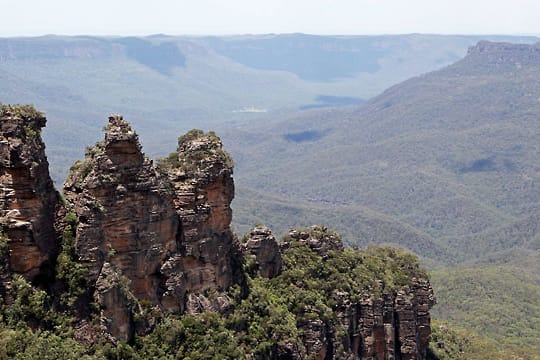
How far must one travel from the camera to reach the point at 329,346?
155ft

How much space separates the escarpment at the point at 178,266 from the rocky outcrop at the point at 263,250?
89mm

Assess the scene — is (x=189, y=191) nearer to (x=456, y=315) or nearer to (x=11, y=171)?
(x=11, y=171)

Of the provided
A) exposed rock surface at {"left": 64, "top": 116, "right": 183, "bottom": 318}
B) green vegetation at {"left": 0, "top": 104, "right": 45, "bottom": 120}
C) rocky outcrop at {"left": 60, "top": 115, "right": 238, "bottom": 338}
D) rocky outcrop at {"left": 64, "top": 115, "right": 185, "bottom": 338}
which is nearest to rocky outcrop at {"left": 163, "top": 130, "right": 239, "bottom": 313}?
rocky outcrop at {"left": 60, "top": 115, "right": 238, "bottom": 338}

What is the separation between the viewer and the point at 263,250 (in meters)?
48.6

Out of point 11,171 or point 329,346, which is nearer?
point 11,171

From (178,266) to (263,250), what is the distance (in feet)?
33.0

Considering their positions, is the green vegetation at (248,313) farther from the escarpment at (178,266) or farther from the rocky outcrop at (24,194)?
the rocky outcrop at (24,194)

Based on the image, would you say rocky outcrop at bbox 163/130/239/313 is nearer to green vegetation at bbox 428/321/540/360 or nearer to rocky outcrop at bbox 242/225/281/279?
rocky outcrop at bbox 242/225/281/279

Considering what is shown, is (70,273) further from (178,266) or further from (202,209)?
(202,209)

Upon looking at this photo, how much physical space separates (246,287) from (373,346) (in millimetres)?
10569

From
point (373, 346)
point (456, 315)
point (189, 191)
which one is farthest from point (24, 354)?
point (456, 315)

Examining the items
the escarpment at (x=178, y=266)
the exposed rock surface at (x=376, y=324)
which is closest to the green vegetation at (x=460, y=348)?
the exposed rock surface at (x=376, y=324)

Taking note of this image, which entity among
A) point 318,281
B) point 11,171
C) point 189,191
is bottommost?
point 318,281

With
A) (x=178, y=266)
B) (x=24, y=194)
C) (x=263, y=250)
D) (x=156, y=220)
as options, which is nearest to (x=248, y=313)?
(x=263, y=250)
